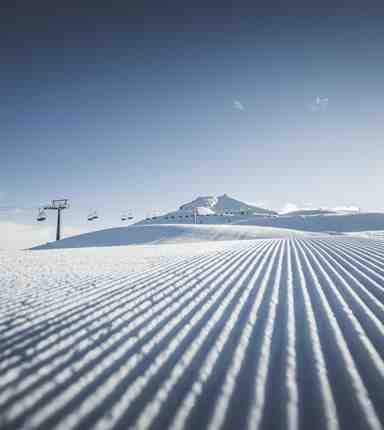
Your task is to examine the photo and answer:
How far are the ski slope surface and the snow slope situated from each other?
19.9m

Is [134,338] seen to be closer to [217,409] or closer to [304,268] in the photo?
[217,409]

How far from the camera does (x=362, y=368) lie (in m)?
2.13

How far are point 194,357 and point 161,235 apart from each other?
24496mm

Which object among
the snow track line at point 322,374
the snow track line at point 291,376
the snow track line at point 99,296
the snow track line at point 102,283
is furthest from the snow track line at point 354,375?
the snow track line at point 102,283

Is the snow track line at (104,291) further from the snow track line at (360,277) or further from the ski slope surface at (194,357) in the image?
the snow track line at (360,277)

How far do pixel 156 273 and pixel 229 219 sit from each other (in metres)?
79.5

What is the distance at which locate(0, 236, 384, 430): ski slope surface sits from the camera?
1.66 m

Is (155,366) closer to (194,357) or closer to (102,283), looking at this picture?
(194,357)

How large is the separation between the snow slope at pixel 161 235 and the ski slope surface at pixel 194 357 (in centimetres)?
1992

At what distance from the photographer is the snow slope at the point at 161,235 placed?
25.1 meters

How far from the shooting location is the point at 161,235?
26.6 m

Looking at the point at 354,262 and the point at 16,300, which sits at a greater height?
the point at 354,262

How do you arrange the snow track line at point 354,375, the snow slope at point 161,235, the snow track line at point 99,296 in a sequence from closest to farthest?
the snow track line at point 354,375, the snow track line at point 99,296, the snow slope at point 161,235

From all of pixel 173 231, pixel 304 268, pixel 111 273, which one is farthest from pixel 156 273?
pixel 173 231
